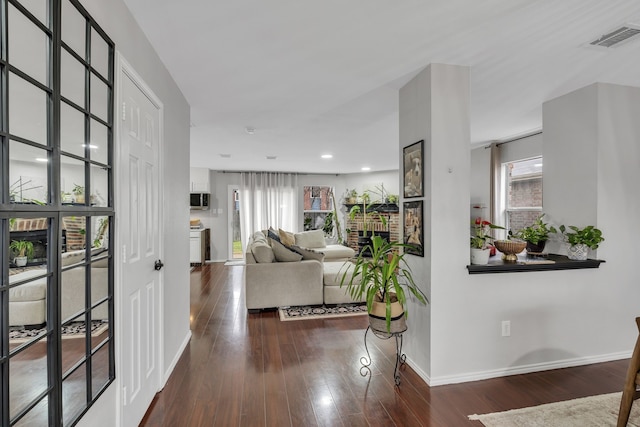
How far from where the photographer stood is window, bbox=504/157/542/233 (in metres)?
4.33

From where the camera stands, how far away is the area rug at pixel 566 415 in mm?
1905

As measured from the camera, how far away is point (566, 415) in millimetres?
1980

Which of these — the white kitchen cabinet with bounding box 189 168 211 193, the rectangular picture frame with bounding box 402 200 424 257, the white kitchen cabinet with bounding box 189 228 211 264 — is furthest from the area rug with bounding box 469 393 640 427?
the white kitchen cabinet with bounding box 189 168 211 193

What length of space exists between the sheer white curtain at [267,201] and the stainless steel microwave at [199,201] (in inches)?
35.3

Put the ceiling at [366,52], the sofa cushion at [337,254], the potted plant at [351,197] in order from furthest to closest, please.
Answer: the potted plant at [351,197], the sofa cushion at [337,254], the ceiling at [366,52]

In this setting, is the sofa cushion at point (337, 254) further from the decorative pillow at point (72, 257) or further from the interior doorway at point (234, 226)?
the decorative pillow at point (72, 257)

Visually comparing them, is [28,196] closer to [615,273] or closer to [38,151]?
[38,151]

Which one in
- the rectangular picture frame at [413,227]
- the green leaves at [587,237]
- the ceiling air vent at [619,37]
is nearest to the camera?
the ceiling air vent at [619,37]

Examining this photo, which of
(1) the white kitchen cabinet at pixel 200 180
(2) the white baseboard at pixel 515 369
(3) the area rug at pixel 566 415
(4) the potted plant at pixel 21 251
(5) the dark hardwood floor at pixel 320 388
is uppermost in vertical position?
(1) the white kitchen cabinet at pixel 200 180

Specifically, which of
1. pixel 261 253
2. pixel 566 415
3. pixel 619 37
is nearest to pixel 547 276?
pixel 566 415

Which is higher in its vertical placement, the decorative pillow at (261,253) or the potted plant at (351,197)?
the potted plant at (351,197)

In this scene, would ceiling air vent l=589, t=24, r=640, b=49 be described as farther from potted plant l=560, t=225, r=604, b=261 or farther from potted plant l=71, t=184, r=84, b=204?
potted plant l=71, t=184, r=84, b=204

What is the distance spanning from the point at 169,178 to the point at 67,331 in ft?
4.95

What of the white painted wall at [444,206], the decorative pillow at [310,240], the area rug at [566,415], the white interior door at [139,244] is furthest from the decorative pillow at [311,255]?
the decorative pillow at [310,240]
